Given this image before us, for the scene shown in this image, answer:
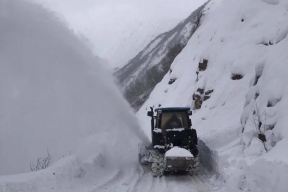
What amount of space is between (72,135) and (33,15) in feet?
23.1

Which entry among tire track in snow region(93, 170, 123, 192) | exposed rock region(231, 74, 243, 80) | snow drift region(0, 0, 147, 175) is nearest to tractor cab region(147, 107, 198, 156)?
tire track in snow region(93, 170, 123, 192)

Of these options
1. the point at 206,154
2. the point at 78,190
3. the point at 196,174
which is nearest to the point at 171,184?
the point at 196,174

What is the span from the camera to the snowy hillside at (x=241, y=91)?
7.63 m

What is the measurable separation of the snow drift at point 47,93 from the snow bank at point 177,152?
4.43 m

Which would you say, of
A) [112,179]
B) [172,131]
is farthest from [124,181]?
[172,131]

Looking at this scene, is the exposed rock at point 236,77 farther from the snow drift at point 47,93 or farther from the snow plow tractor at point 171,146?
the snow plow tractor at point 171,146

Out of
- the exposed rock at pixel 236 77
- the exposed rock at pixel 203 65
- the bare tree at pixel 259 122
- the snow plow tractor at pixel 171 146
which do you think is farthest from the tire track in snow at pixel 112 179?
the exposed rock at pixel 203 65

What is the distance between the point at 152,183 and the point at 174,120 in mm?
3578

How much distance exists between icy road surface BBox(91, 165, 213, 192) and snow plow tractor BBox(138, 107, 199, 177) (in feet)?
1.11

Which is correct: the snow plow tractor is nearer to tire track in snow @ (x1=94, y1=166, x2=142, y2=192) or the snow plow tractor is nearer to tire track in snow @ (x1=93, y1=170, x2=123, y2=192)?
tire track in snow @ (x1=94, y1=166, x2=142, y2=192)

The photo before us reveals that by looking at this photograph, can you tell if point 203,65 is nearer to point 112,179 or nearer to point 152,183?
point 112,179

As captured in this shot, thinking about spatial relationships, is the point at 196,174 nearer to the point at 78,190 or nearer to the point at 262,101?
the point at 262,101

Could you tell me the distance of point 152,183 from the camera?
32.9ft

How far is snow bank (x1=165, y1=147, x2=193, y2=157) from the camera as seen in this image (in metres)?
10.8
